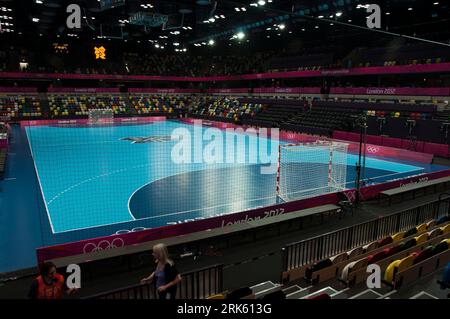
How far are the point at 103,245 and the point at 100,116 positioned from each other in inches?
1446

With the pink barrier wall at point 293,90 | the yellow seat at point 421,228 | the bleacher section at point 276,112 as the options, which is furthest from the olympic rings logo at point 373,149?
the yellow seat at point 421,228

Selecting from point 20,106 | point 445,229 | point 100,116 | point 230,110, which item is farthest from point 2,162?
point 230,110

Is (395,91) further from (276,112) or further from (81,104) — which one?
(81,104)

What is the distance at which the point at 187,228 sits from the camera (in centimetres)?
834

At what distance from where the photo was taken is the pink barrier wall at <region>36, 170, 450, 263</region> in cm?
695

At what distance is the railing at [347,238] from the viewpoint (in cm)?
683

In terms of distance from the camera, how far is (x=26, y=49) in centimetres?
4869

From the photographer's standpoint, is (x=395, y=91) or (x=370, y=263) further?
(x=395, y=91)

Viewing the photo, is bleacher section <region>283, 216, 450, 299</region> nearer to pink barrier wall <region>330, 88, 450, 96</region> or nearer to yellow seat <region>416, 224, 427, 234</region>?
yellow seat <region>416, 224, 427, 234</region>

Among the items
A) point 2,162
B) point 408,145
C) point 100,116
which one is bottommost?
point 2,162

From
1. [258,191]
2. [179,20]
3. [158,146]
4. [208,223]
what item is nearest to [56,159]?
[158,146]

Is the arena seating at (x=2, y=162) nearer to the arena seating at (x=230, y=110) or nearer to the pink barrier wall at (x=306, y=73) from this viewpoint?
the arena seating at (x=230, y=110)

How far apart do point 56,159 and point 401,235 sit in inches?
741

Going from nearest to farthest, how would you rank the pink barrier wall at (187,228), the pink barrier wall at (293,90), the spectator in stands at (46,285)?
the spectator in stands at (46,285), the pink barrier wall at (187,228), the pink barrier wall at (293,90)
